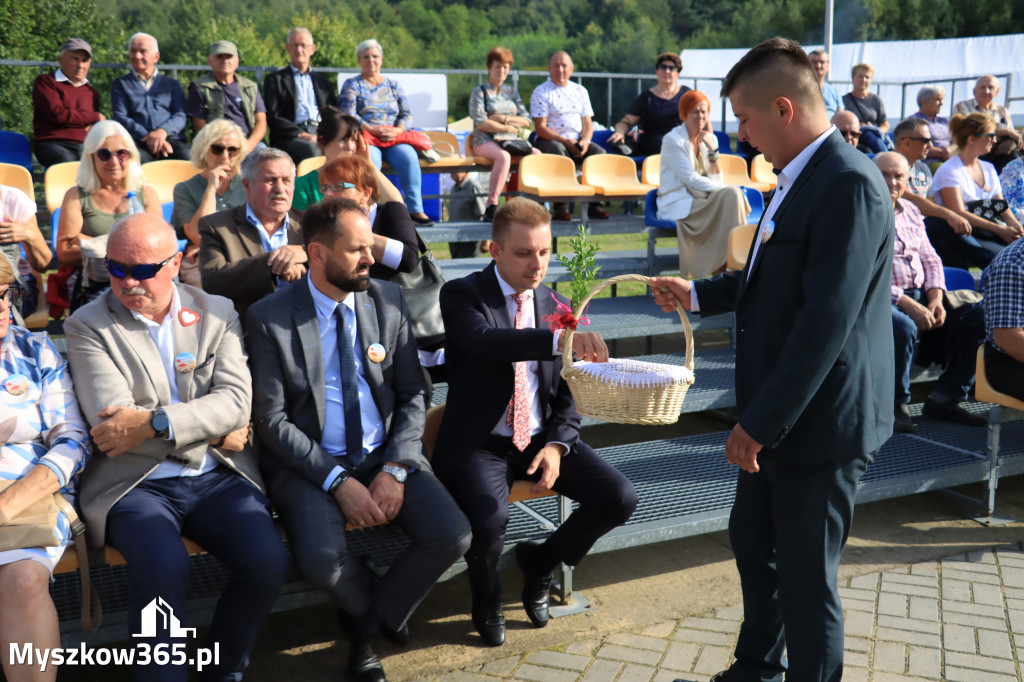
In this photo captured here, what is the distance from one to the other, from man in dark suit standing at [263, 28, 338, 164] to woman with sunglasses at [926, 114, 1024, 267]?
206 inches

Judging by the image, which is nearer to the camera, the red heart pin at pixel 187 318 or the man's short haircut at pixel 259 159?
the red heart pin at pixel 187 318

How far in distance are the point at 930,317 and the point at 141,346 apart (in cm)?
437

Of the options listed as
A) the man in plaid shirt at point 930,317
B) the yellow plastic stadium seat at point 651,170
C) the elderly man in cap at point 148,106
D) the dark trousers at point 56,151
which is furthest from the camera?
the yellow plastic stadium seat at point 651,170

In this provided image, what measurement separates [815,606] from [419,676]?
1413 millimetres

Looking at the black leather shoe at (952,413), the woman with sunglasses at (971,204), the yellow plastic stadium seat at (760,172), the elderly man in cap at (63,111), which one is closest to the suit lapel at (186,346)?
the black leather shoe at (952,413)

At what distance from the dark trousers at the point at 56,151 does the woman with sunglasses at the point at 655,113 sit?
4824 mm

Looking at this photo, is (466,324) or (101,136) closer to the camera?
(466,324)

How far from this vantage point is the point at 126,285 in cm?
286

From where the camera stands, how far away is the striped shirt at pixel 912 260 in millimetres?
5250

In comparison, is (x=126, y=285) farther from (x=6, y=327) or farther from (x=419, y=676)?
(x=419, y=676)

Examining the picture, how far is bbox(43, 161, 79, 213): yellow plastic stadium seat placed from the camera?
548 centimetres

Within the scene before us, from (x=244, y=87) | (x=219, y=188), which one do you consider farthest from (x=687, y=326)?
(x=244, y=87)

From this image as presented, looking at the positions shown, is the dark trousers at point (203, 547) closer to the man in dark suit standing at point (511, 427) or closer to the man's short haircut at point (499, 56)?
the man in dark suit standing at point (511, 427)
